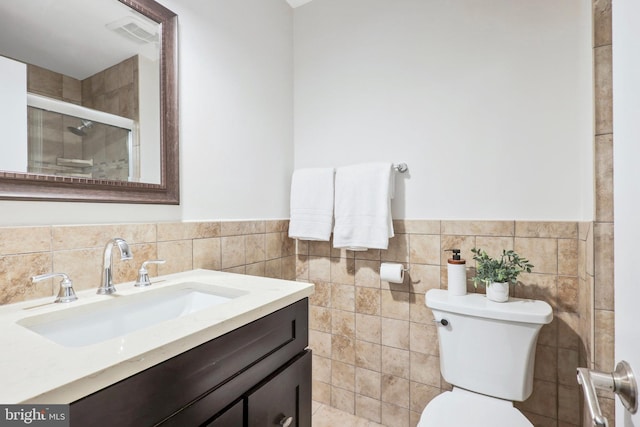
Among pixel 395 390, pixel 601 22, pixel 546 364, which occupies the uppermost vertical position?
pixel 601 22

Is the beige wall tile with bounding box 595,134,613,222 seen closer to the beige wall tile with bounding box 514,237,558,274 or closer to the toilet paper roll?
the beige wall tile with bounding box 514,237,558,274

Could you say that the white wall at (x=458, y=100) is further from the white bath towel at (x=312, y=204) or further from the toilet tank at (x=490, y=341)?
the toilet tank at (x=490, y=341)

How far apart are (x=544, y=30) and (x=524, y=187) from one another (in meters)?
0.68

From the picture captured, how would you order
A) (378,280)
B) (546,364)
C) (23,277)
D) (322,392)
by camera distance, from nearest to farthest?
(23,277) < (546,364) < (378,280) < (322,392)

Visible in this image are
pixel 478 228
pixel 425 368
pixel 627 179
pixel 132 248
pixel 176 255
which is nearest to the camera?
pixel 627 179

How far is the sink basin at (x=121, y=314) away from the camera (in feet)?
2.59

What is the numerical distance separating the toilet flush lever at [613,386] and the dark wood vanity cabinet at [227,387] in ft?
2.16

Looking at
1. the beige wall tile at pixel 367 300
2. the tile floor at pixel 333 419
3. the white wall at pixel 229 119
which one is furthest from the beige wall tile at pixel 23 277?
the tile floor at pixel 333 419

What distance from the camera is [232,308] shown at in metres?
0.81

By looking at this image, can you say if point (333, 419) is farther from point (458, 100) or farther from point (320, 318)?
point (458, 100)

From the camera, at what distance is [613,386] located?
0.38 m

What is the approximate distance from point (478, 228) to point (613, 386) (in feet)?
3.85

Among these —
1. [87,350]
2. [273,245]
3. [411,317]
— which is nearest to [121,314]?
[87,350]

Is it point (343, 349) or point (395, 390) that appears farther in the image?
point (343, 349)
